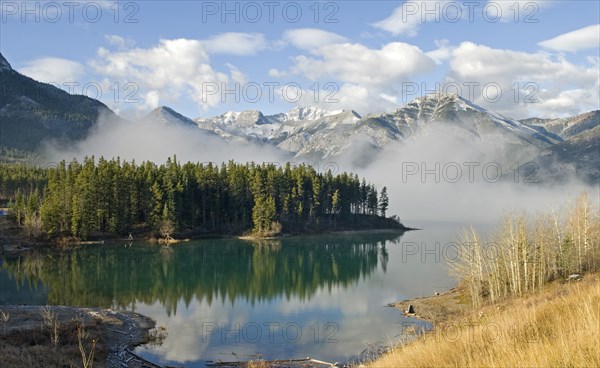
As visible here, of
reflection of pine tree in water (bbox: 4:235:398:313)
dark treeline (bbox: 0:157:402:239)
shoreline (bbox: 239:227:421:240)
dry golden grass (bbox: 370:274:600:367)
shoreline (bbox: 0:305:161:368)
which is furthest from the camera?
shoreline (bbox: 239:227:421:240)

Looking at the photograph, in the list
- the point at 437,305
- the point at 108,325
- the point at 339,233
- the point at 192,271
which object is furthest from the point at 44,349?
the point at 339,233

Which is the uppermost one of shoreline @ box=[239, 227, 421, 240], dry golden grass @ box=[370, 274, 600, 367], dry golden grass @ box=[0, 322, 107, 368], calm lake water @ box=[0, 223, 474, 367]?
dry golden grass @ box=[370, 274, 600, 367]

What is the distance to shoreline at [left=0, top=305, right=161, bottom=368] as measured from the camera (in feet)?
92.2

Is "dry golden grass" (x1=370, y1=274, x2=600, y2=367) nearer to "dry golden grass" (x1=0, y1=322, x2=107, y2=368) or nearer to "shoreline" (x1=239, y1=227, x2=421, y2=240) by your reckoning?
"dry golden grass" (x1=0, y1=322, x2=107, y2=368)

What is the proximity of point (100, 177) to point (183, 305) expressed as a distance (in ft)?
187

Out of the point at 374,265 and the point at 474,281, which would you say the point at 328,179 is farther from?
the point at 474,281

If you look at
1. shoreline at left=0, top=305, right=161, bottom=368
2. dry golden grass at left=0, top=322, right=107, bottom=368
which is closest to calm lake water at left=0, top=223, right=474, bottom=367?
shoreline at left=0, top=305, right=161, bottom=368

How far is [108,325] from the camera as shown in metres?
34.5

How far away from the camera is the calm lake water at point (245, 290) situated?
32.7 metres

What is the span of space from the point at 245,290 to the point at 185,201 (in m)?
54.2

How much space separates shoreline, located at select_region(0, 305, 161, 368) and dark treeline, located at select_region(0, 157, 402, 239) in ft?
176

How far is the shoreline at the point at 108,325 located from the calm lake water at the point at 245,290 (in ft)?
4.42

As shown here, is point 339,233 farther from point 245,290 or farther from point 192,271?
point 245,290

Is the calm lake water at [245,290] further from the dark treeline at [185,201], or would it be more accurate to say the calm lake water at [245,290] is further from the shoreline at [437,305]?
the dark treeline at [185,201]
